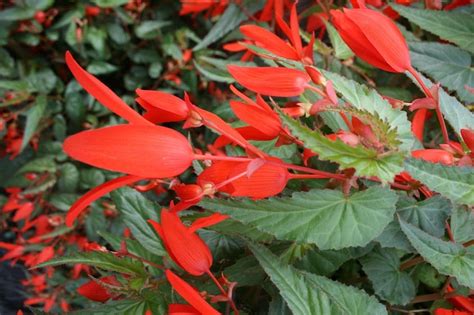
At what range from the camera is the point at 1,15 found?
149 centimetres

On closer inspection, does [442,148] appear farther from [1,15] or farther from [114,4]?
[1,15]

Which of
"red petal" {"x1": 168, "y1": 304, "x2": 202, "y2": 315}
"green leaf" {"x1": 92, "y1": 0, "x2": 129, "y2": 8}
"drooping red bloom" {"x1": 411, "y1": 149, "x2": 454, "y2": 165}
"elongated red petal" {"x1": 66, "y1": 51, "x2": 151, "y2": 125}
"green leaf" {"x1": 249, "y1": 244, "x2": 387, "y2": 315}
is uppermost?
"elongated red petal" {"x1": 66, "y1": 51, "x2": 151, "y2": 125}

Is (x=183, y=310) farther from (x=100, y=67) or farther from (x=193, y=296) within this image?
(x=100, y=67)

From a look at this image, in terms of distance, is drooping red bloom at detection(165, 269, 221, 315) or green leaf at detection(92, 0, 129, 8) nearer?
drooping red bloom at detection(165, 269, 221, 315)

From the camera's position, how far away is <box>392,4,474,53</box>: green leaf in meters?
0.66

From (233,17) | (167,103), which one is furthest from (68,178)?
(167,103)

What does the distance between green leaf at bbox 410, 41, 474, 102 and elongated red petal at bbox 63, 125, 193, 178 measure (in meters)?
0.42

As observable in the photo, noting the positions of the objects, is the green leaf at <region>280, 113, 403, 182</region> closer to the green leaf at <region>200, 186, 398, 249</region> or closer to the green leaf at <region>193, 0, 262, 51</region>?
the green leaf at <region>200, 186, 398, 249</region>

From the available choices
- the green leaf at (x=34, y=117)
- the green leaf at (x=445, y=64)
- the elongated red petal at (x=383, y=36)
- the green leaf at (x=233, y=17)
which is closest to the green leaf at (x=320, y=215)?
the elongated red petal at (x=383, y=36)

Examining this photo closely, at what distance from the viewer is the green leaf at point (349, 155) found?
364mm

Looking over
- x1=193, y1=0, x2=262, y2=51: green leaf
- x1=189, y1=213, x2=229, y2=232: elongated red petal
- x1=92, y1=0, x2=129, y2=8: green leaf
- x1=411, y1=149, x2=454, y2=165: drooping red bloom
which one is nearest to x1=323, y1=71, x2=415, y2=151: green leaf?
x1=411, y1=149, x2=454, y2=165: drooping red bloom

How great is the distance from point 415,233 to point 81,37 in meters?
1.32

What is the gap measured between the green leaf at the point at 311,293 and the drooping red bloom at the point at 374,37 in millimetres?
176

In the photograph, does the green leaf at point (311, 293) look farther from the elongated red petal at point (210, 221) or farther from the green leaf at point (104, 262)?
the green leaf at point (104, 262)
